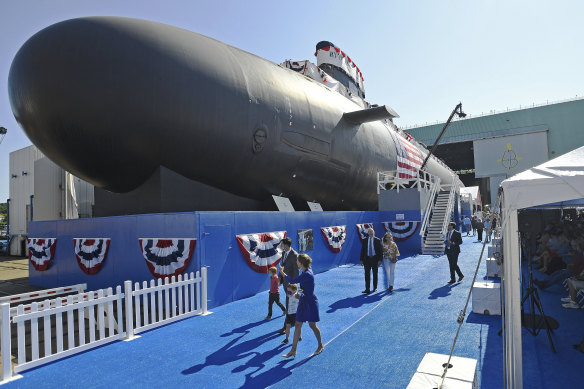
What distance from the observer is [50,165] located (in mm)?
25094

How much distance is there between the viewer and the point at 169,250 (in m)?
8.79

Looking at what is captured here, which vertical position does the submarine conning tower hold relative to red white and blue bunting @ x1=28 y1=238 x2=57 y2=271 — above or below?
above

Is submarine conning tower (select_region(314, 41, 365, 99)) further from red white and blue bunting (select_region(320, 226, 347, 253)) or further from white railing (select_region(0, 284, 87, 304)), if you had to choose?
white railing (select_region(0, 284, 87, 304))

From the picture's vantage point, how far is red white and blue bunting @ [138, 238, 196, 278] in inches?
334

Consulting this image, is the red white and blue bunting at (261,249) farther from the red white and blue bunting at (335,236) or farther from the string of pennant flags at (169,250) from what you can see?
the red white and blue bunting at (335,236)

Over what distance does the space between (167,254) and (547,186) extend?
25.3 ft

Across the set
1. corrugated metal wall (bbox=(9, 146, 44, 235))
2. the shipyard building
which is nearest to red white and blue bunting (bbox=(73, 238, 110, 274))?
corrugated metal wall (bbox=(9, 146, 44, 235))

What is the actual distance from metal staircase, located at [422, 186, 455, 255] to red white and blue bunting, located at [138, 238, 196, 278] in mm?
12181

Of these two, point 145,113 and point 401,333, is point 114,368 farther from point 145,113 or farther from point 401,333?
point 145,113

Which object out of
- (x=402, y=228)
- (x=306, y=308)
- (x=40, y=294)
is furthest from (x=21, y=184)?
(x=306, y=308)

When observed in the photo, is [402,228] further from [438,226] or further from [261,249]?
[261,249]

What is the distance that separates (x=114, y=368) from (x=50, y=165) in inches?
965

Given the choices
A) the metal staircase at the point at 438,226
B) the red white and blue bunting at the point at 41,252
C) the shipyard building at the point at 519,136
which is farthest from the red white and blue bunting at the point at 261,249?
the shipyard building at the point at 519,136

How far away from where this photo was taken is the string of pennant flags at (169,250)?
8664 mm
